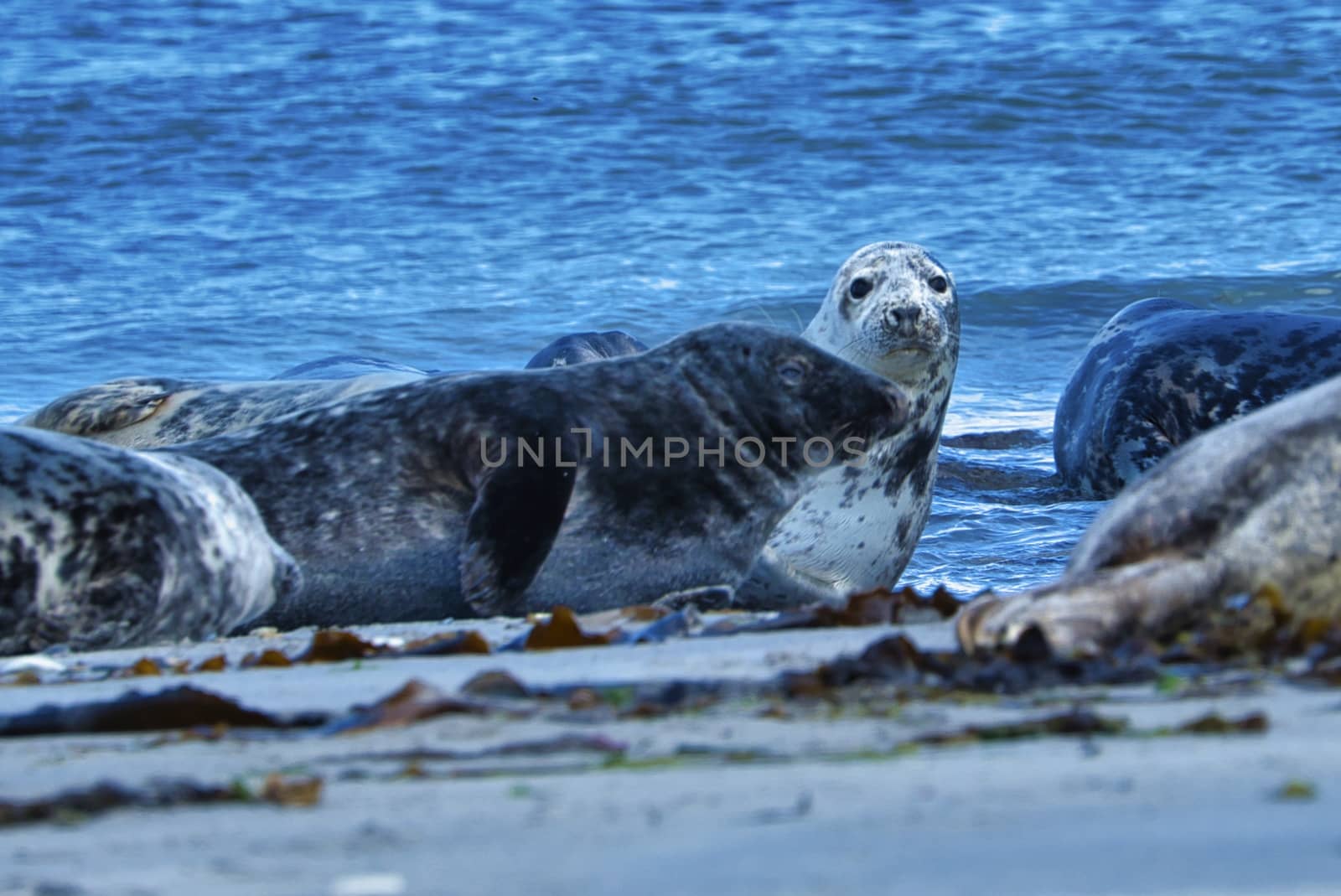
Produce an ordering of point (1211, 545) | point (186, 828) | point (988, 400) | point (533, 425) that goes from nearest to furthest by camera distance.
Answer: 1. point (186, 828)
2. point (1211, 545)
3. point (533, 425)
4. point (988, 400)

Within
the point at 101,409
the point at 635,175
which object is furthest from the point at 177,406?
the point at 635,175

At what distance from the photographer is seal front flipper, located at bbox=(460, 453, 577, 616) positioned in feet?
15.3

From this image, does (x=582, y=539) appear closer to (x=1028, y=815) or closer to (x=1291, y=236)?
(x=1028, y=815)

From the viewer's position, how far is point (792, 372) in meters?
5.52

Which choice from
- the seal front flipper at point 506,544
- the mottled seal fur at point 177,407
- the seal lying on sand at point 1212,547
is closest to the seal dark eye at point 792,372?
the seal front flipper at point 506,544

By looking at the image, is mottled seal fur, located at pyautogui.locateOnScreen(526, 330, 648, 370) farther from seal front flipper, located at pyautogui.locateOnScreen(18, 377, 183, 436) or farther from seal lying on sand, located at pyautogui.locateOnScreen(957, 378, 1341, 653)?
seal lying on sand, located at pyautogui.locateOnScreen(957, 378, 1341, 653)

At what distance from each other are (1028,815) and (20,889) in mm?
921

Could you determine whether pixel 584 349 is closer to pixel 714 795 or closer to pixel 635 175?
pixel 714 795

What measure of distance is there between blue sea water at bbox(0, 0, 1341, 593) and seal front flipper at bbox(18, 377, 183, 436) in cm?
326

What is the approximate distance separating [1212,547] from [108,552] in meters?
2.52

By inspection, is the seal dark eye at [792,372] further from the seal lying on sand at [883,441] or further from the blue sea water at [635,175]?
the blue sea water at [635,175]

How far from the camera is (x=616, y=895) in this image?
157 cm

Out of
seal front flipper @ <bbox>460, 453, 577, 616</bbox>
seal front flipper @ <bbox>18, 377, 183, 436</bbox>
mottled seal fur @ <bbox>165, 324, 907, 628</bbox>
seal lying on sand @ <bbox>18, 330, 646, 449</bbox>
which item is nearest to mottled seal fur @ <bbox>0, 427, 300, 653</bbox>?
mottled seal fur @ <bbox>165, 324, 907, 628</bbox>

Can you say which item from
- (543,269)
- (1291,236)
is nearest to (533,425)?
(543,269)
